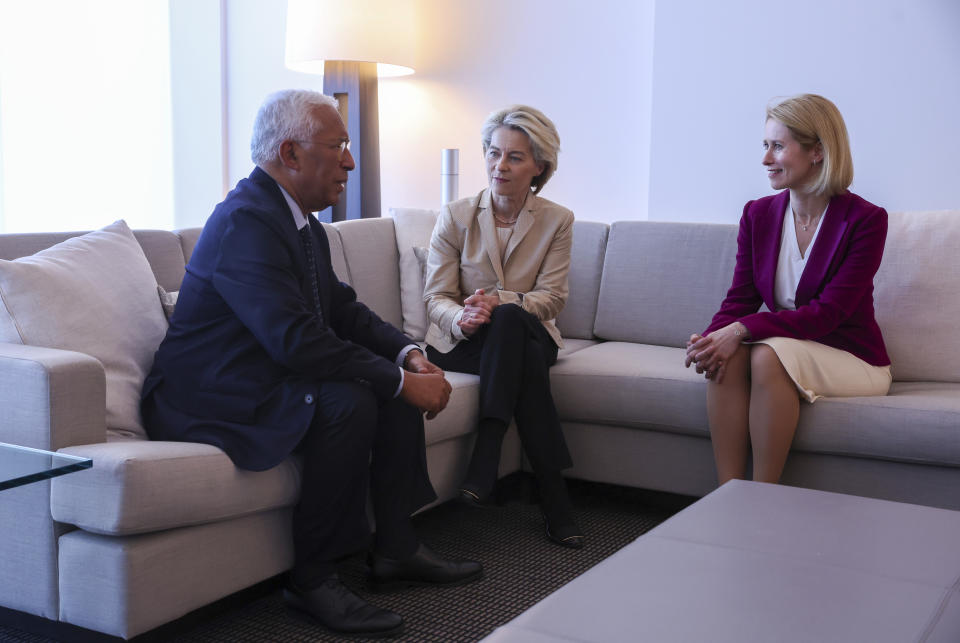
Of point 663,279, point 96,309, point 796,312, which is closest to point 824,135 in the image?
point 796,312

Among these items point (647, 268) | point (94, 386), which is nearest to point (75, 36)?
point (647, 268)

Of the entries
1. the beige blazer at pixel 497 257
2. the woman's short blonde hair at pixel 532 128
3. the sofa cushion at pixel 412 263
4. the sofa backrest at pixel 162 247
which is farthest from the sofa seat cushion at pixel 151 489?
the woman's short blonde hair at pixel 532 128

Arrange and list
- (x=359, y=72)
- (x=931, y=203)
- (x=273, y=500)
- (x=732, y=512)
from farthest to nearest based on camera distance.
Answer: (x=359, y=72), (x=931, y=203), (x=273, y=500), (x=732, y=512)

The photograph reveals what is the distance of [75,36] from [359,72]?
144cm

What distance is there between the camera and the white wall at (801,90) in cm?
322

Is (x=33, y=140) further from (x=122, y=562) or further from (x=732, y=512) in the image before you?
(x=732, y=512)

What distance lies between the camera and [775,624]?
4.04ft

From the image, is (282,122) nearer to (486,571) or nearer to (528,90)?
(486,571)

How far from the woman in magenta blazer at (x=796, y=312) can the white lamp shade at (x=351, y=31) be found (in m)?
1.74

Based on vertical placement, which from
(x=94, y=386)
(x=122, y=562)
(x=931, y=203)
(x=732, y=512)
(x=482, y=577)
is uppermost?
(x=931, y=203)

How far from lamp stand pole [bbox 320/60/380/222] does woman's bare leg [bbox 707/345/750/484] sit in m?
2.00

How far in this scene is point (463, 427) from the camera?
2615mm

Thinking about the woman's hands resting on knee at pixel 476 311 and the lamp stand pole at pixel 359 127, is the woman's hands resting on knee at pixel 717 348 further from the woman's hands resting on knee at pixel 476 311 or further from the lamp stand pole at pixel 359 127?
the lamp stand pole at pixel 359 127

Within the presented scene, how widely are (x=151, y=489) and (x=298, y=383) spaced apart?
43 cm
